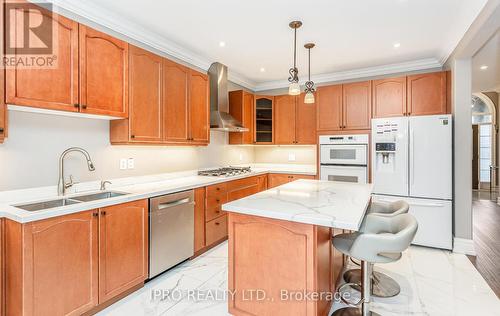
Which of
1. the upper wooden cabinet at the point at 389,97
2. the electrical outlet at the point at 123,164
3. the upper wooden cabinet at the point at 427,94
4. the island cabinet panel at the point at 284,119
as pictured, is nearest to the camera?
the electrical outlet at the point at 123,164

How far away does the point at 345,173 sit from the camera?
12.7 ft

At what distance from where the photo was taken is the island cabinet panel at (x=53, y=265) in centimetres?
159

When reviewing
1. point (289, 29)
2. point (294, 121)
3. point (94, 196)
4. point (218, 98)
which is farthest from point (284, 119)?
point (94, 196)

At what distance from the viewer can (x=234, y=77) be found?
4543 millimetres

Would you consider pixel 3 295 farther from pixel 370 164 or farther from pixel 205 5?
pixel 370 164

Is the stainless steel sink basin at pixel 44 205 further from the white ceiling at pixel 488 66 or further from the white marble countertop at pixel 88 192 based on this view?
the white ceiling at pixel 488 66

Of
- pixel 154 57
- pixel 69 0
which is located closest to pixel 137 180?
pixel 154 57

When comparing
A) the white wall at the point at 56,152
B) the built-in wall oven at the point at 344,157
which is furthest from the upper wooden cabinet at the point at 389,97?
the white wall at the point at 56,152

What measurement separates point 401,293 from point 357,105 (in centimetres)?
264

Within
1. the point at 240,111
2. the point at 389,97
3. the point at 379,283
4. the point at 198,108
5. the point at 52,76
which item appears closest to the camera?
the point at 52,76

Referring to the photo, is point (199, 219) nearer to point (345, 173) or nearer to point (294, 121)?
point (345, 173)

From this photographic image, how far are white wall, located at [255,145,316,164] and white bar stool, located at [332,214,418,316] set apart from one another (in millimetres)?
2787

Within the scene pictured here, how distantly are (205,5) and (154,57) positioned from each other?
0.80 meters

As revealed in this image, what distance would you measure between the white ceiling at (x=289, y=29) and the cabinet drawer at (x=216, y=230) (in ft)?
7.35
